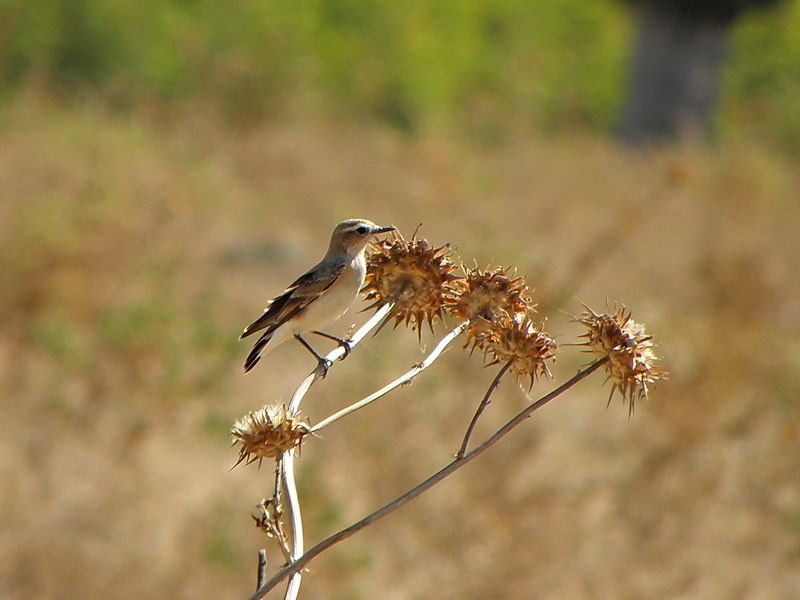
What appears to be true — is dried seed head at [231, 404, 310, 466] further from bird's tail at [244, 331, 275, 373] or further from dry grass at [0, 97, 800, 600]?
dry grass at [0, 97, 800, 600]

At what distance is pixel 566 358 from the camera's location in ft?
33.7

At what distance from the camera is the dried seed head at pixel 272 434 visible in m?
2.39

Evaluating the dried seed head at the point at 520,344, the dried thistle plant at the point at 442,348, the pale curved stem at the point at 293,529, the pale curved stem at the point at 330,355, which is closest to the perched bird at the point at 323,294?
the pale curved stem at the point at 330,355

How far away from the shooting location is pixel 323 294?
480 centimetres

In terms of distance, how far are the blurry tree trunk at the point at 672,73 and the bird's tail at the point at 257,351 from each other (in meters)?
19.7

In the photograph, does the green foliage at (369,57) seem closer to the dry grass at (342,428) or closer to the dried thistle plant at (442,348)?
the dry grass at (342,428)

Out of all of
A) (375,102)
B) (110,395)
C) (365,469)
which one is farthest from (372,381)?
(375,102)

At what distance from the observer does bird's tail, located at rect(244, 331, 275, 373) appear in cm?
A: 469

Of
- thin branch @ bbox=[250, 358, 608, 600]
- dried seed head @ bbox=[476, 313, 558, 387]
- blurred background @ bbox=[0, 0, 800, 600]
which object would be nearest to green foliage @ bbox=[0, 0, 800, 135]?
blurred background @ bbox=[0, 0, 800, 600]

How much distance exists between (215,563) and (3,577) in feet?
4.21

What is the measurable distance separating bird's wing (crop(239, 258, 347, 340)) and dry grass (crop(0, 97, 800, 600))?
2365mm

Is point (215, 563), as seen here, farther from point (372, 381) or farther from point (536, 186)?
point (536, 186)

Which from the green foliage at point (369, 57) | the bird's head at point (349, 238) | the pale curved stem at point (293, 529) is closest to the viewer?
the pale curved stem at point (293, 529)

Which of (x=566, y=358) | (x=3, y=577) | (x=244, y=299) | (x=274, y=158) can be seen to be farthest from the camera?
(x=274, y=158)
